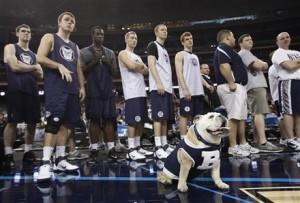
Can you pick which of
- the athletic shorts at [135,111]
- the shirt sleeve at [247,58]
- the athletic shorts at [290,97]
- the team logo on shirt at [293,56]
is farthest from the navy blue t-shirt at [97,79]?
the team logo on shirt at [293,56]

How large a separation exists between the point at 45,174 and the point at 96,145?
4.11 ft

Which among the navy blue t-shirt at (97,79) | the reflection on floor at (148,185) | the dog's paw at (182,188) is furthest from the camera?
the navy blue t-shirt at (97,79)

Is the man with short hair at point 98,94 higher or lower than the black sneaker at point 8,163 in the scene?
higher

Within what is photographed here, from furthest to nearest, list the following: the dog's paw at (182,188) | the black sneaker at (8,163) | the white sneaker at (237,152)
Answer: the white sneaker at (237,152), the black sneaker at (8,163), the dog's paw at (182,188)

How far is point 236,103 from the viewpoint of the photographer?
336 centimetres

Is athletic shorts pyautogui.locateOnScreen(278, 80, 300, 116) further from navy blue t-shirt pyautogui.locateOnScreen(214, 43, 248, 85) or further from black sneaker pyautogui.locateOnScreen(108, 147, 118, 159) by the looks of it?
black sneaker pyautogui.locateOnScreen(108, 147, 118, 159)

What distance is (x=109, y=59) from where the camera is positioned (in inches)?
146

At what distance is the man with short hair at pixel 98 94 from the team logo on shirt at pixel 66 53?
74cm

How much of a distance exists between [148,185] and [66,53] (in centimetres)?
137

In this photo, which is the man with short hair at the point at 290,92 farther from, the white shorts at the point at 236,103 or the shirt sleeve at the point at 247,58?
the white shorts at the point at 236,103

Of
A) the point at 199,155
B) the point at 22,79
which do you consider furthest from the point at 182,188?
the point at 22,79

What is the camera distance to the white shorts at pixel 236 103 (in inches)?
132

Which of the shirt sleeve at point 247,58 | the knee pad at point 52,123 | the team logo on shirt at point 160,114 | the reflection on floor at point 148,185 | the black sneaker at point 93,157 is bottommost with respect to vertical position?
the reflection on floor at point 148,185

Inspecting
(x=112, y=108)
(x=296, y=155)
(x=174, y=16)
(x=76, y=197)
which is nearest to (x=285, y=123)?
(x=296, y=155)
